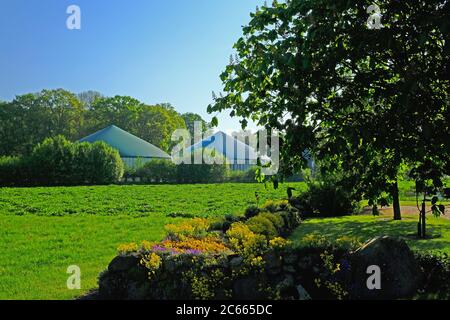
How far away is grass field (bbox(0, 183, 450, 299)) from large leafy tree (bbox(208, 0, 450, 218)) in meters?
4.44

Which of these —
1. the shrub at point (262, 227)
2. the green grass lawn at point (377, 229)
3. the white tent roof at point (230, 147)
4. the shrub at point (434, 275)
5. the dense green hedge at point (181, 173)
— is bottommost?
the green grass lawn at point (377, 229)

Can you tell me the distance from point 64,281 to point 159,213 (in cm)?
1013

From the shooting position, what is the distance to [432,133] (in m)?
5.23

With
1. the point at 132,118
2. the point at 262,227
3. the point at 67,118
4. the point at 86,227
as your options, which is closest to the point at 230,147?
the point at 132,118

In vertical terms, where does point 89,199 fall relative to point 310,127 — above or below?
below

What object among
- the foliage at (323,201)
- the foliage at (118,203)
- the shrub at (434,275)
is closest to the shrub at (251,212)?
the foliage at (118,203)

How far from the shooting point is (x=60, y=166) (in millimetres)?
34906

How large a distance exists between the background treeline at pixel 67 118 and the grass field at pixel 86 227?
31.4m

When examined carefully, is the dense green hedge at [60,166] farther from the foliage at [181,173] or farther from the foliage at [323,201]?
the foliage at [323,201]

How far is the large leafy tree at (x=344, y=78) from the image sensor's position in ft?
16.1

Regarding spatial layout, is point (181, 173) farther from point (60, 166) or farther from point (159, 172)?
point (60, 166)

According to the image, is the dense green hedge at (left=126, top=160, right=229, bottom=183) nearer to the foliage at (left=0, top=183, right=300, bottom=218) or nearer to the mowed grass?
the mowed grass
